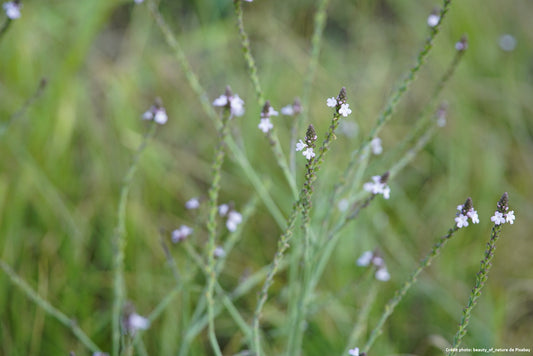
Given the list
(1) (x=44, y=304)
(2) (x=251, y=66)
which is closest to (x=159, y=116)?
(2) (x=251, y=66)

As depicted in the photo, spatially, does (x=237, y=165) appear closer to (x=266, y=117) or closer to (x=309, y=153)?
(x=266, y=117)

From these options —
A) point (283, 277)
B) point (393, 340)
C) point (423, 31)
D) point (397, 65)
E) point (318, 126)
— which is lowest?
point (393, 340)

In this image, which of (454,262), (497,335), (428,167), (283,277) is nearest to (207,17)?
(428,167)

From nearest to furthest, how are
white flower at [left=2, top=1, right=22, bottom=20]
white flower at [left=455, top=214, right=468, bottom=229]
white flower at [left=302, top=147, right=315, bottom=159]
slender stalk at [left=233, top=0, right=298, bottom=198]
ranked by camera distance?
white flower at [left=302, top=147, right=315, bottom=159] < white flower at [left=455, top=214, right=468, bottom=229] < slender stalk at [left=233, top=0, right=298, bottom=198] < white flower at [left=2, top=1, right=22, bottom=20]

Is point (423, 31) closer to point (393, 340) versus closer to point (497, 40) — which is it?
point (497, 40)

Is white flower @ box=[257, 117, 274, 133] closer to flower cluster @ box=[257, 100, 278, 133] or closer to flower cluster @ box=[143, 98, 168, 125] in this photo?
flower cluster @ box=[257, 100, 278, 133]

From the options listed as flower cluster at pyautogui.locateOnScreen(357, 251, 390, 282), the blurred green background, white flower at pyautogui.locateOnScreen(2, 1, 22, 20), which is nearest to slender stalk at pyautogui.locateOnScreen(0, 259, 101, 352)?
the blurred green background

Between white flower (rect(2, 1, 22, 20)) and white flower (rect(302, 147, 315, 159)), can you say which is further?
white flower (rect(2, 1, 22, 20))

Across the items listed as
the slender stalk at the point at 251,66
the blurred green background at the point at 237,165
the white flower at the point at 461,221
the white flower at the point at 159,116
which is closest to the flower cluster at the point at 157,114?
the white flower at the point at 159,116
